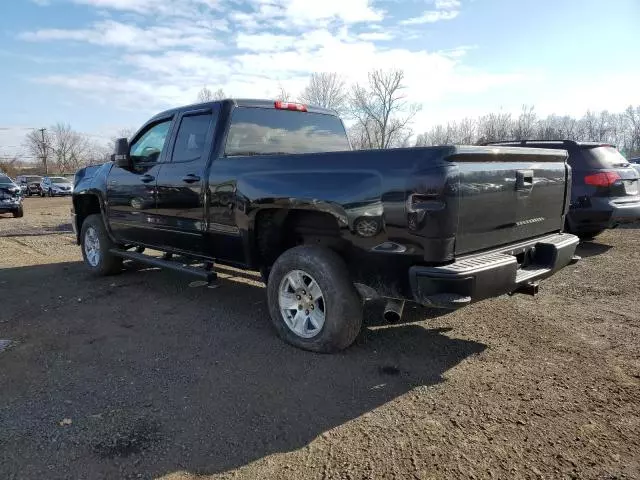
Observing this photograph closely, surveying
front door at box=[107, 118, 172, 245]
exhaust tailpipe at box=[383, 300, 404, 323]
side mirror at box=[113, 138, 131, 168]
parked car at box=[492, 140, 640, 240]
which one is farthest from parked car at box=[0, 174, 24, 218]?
exhaust tailpipe at box=[383, 300, 404, 323]

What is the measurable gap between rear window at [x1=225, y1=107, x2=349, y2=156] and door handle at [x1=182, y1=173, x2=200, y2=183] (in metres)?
0.41

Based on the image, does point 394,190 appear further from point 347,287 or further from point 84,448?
point 84,448

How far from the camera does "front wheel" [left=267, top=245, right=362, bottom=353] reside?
3.68 meters

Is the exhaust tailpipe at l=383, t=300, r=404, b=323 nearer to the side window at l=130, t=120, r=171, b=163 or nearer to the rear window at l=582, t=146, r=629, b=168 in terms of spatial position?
the side window at l=130, t=120, r=171, b=163

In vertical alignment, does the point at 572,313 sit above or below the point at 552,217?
below

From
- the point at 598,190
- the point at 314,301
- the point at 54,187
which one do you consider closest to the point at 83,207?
the point at 314,301

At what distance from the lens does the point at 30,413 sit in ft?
10.1

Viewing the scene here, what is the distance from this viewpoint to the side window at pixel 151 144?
18.3ft

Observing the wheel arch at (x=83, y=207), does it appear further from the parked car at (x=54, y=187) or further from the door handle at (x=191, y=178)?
the parked car at (x=54, y=187)

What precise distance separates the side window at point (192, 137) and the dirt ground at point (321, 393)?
66.0 inches

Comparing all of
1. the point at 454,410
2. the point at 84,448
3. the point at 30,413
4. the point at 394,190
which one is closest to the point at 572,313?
the point at 454,410

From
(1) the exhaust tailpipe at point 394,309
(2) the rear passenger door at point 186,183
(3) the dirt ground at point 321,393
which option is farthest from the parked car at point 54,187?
(1) the exhaust tailpipe at point 394,309

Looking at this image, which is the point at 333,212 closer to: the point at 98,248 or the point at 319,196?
the point at 319,196

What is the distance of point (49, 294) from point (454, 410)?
5219mm
